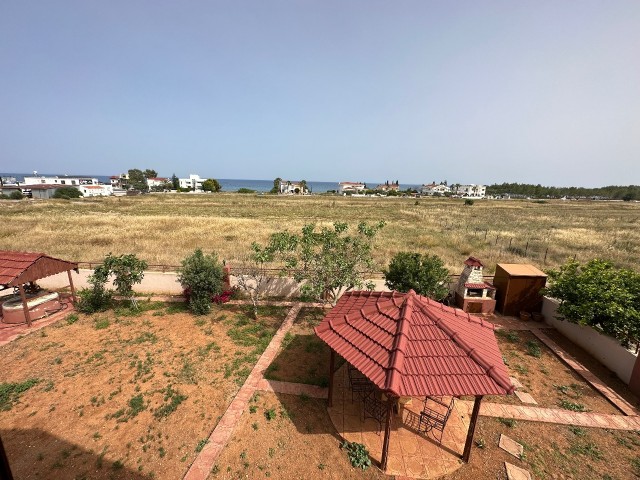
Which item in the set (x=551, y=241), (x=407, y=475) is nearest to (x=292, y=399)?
(x=407, y=475)

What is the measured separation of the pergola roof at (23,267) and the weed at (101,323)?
2681 mm

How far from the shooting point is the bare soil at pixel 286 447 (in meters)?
6.12

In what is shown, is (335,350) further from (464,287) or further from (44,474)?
(464,287)

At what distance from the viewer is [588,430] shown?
24.1 feet

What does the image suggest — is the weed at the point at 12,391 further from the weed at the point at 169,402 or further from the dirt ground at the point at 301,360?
the dirt ground at the point at 301,360

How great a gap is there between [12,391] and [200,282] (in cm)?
616

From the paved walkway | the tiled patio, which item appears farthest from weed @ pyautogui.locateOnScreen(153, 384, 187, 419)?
the tiled patio

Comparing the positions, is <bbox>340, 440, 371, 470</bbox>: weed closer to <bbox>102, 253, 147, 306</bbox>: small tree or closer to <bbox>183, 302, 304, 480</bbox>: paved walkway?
<bbox>183, 302, 304, 480</bbox>: paved walkway

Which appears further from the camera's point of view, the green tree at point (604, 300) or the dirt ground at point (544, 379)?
the green tree at point (604, 300)

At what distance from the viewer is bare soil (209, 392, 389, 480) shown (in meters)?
6.12

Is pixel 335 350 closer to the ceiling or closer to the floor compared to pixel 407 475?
closer to the ceiling

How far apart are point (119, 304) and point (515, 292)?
18105mm

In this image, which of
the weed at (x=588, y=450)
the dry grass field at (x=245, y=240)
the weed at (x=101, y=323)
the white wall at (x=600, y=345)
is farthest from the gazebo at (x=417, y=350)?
the dry grass field at (x=245, y=240)

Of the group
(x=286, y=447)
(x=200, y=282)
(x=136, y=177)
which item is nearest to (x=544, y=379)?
(x=286, y=447)
